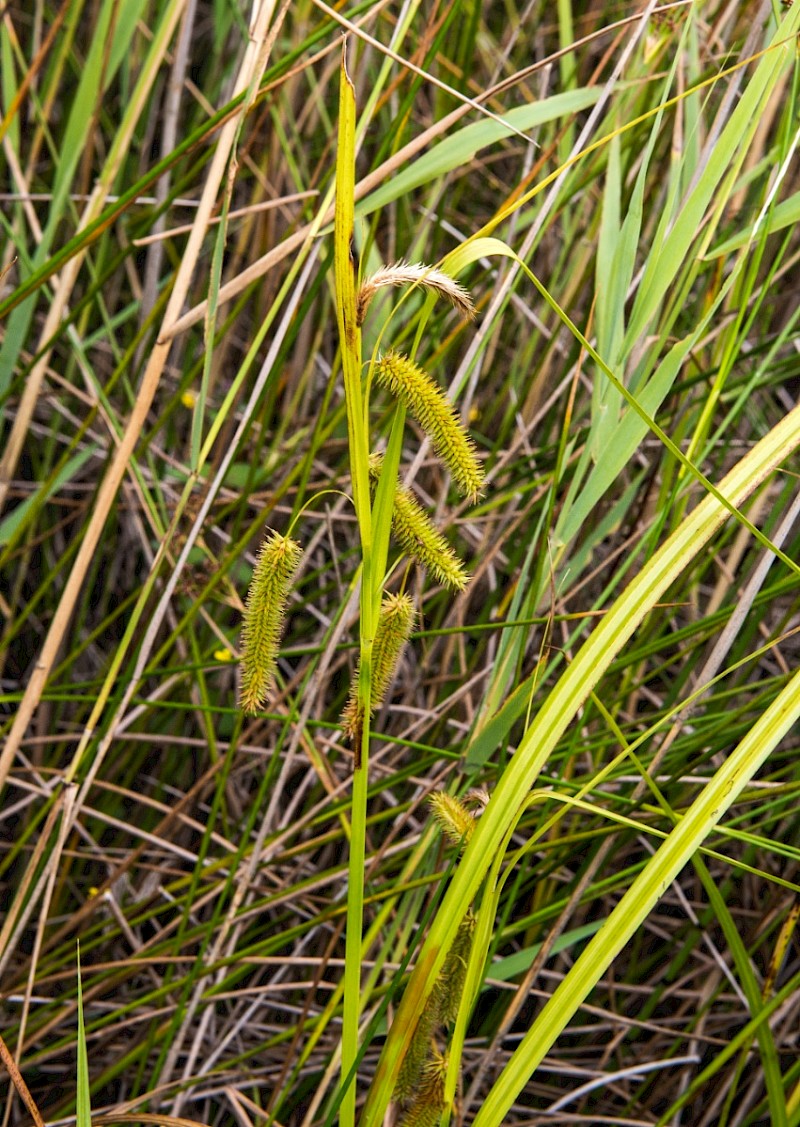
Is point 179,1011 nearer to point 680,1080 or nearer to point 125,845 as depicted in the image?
point 125,845

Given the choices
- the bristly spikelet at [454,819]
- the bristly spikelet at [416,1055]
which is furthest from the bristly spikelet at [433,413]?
the bristly spikelet at [416,1055]

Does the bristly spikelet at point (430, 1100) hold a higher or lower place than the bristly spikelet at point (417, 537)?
lower

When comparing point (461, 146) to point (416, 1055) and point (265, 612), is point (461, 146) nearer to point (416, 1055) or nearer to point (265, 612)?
point (265, 612)

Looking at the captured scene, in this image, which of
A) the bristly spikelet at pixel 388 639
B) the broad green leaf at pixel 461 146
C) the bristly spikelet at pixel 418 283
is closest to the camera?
the bristly spikelet at pixel 418 283

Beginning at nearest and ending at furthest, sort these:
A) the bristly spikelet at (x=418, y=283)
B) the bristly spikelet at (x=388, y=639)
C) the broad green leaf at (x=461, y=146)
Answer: the bristly spikelet at (x=418, y=283) → the bristly spikelet at (x=388, y=639) → the broad green leaf at (x=461, y=146)

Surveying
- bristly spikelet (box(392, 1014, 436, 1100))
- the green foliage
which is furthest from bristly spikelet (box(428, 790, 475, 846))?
→ bristly spikelet (box(392, 1014, 436, 1100))

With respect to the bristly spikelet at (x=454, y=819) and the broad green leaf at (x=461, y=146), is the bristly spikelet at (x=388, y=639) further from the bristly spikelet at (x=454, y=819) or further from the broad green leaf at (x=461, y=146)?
the broad green leaf at (x=461, y=146)

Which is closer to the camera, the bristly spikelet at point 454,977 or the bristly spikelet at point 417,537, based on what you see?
the bristly spikelet at point 417,537
